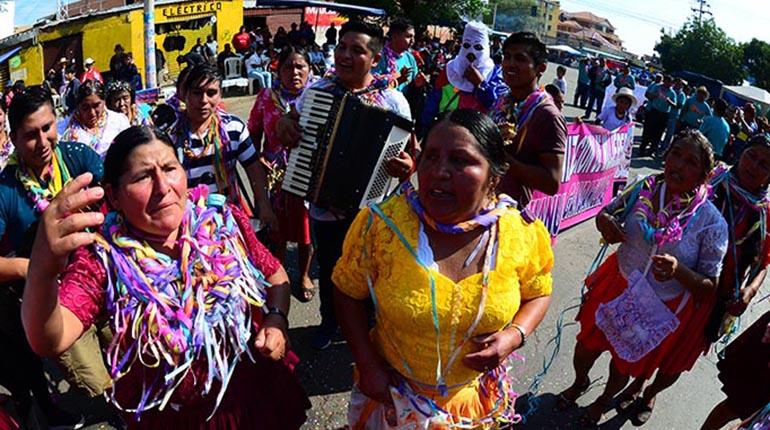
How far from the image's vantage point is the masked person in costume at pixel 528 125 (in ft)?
10.1

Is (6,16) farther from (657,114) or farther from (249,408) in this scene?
(249,408)

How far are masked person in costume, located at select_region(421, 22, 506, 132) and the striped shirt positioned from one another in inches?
70.7

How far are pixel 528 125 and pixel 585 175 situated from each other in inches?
171

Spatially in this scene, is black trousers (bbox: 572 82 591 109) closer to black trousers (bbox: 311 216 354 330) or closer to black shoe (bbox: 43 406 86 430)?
black trousers (bbox: 311 216 354 330)

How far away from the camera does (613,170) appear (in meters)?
7.91

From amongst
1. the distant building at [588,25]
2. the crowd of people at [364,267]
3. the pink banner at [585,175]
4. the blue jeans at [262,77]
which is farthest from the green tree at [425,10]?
the distant building at [588,25]

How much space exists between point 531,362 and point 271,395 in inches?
97.4

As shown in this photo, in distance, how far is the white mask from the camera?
5094 mm

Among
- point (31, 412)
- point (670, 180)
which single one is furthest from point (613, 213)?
point (31, 412)

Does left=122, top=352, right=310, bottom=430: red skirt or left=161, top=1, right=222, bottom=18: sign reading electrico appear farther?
left=161, top=1, right=222, bottom=18: sign reading electrico

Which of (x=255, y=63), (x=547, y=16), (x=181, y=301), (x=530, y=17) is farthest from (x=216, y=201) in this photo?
(x=547, y=16)

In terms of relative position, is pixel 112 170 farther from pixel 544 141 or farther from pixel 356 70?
pixel 544 141

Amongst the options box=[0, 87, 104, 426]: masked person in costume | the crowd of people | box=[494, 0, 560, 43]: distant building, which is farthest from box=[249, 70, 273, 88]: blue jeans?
box=[494, 0, 560, 43]: distant building

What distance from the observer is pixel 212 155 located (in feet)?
11.6
